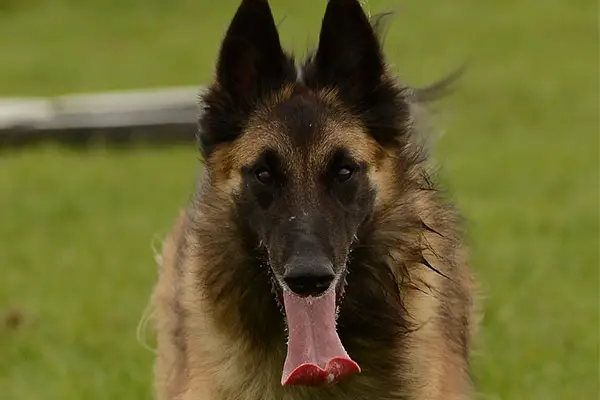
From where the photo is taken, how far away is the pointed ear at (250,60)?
4.88 meters

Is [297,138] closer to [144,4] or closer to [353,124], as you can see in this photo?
[353,124]

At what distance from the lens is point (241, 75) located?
4.94 m

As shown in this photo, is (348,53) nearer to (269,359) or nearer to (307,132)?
(307,132)

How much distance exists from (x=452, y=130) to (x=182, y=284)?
1190cm

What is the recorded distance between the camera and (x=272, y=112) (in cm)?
477

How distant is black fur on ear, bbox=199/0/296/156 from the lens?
16.0ft

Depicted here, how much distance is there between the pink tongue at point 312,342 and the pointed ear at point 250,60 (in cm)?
90

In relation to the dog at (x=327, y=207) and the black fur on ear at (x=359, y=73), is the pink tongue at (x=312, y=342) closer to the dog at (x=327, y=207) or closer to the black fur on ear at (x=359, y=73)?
the dog at (x=327, y=207)

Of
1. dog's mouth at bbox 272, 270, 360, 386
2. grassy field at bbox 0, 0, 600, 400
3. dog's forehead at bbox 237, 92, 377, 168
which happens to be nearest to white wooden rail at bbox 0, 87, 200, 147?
grassy field at bbox 0, 0, 600, 400

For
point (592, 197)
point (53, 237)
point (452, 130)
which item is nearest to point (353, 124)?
point (53, 237)

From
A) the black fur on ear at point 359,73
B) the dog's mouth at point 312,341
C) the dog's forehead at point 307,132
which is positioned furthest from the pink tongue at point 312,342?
the black fur on ear at point 359,73

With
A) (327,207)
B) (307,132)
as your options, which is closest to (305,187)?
(327,207)

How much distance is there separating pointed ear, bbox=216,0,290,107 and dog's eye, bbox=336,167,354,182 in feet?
1.74

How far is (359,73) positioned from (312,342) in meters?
1.15
